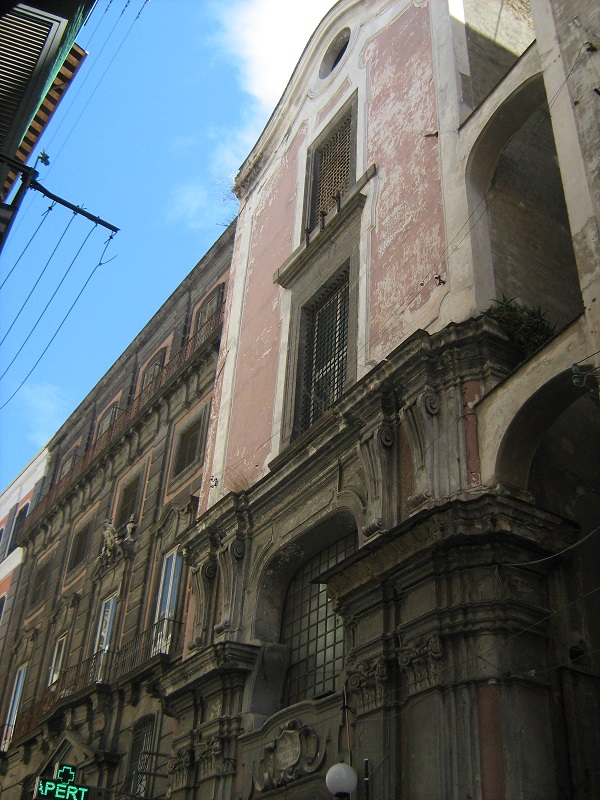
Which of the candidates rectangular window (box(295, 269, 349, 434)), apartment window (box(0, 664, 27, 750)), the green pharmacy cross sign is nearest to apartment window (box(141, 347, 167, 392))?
apartment window (box(0, 664, 27, 750))

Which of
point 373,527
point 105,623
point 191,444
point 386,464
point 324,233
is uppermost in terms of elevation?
point 324,233

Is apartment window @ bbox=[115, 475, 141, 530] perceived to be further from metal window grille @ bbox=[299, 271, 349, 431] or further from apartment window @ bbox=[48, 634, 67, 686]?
metal window grille @ bbox=[299, 271, 349, 431]

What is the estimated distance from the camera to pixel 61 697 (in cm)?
2120

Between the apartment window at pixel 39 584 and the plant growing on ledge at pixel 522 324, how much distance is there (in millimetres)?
19683

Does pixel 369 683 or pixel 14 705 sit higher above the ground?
pixel 14 705

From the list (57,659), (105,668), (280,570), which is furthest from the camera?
(57,659)

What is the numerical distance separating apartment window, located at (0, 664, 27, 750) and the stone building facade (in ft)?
9.03

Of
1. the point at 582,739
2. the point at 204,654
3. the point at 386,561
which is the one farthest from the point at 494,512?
the point at 204,654

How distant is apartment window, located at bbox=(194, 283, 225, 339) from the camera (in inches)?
865

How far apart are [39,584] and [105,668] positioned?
9.50 meters

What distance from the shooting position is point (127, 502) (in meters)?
23.5

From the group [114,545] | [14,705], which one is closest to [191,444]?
[114,545]

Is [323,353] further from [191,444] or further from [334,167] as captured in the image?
[191,444]

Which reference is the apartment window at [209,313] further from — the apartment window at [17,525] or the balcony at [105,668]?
the apartment window at [17,525]
